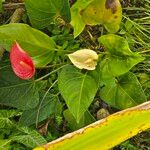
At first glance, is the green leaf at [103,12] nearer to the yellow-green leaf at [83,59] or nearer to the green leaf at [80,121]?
the yellow-green leaf at [83,59]

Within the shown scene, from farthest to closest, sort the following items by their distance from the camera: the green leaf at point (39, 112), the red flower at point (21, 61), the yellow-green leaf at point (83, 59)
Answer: the green leaf at point (39, 112), the yellow-green leaf at point (83, 59), the red flower at point (21, 61)

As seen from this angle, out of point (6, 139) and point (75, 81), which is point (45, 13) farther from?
point (6, 139)

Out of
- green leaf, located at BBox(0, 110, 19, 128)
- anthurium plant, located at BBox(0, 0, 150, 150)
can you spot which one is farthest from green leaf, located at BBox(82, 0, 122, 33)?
green leaf, located at BBox(0, 110, 19, 128)

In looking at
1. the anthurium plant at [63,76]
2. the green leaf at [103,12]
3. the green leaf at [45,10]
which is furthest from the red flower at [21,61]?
the green leaf at [103,12]

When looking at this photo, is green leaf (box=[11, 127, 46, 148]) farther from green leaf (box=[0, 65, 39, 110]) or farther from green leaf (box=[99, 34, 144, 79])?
green leaf (box=[99, 34, 144, 79])

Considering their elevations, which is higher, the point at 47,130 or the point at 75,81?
the point at 75,81

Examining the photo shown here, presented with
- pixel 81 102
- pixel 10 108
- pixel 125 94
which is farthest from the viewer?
→ pixel 10 108

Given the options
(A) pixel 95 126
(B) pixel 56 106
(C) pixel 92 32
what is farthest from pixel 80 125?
(C) pixel 92 32
